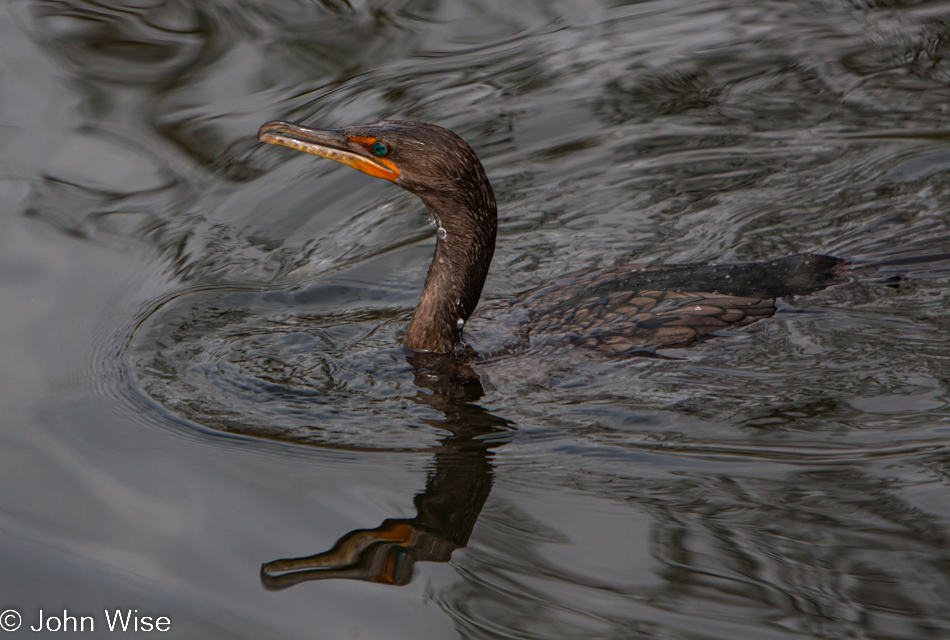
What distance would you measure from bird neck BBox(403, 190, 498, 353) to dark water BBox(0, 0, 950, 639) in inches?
8.8

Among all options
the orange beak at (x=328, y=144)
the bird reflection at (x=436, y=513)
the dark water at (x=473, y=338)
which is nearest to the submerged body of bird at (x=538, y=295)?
the orange beak at (x=328, y=144)

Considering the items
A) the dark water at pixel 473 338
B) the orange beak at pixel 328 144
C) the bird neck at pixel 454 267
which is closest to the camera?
the dark water at pixel 473 338

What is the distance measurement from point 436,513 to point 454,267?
1435 mm

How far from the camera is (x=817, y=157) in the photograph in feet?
21.2

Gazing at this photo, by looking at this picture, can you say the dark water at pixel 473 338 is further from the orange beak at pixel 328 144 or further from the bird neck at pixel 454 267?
the orange beak at pixel 328 144

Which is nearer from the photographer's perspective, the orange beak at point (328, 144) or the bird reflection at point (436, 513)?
the bird reflection at point (436, 513)

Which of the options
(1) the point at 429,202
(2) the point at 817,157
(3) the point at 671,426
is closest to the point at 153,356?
(1) the point at 429,202

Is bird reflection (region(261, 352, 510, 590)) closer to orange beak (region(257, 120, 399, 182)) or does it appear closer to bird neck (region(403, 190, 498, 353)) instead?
bird neck (region(403, 190, 498, 353))

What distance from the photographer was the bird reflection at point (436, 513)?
3225 millimetres

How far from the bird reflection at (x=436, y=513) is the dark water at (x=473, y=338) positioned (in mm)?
18

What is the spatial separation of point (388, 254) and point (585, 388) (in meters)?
1.85

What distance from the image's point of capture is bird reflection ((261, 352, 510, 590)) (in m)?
3.22

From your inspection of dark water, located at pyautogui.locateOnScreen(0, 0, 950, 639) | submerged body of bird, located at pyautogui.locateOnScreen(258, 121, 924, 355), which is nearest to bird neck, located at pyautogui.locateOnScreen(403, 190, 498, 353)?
submerged body of bird, located at pyautogui.locateOnScreen(258, 121, 924, 355)

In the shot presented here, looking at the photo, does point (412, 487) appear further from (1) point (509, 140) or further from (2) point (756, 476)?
(1) point (509, 140)
